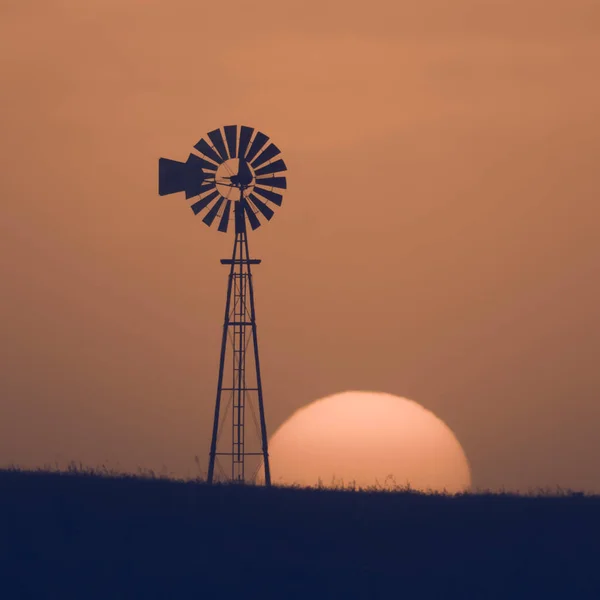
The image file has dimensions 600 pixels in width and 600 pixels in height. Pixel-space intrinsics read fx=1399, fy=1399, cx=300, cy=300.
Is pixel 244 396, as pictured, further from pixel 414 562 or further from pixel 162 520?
pixel 414 562

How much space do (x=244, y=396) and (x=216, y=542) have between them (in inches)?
598

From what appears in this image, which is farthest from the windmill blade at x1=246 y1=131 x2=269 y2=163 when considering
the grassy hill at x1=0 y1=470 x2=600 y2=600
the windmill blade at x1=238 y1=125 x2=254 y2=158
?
the grassy hill at x1=0 y1=470 x2=600 y2=600

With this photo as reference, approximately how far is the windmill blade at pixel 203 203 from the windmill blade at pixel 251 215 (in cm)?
89

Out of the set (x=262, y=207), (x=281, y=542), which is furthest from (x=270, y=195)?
(x=281, y=542)

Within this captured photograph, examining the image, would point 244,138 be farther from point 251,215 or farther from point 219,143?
point 251,215

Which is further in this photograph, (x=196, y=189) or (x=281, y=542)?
(x=196, y=189)

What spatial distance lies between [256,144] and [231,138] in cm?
73

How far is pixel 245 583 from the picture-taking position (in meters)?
20.7

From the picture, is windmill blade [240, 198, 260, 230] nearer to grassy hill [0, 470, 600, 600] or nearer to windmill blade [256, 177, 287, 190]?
windmill blade [256, 177, 287, 190]

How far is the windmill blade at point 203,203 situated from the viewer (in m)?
39.6

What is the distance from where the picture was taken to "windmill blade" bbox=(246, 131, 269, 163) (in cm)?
3947

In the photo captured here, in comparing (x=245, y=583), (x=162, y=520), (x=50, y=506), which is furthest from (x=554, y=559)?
(x=50, y=506)

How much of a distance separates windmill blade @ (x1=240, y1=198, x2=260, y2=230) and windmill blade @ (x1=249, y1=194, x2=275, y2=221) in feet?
0.79

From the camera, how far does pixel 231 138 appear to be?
39594 mm
